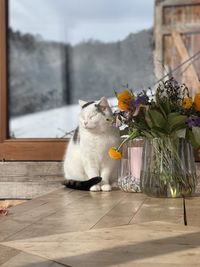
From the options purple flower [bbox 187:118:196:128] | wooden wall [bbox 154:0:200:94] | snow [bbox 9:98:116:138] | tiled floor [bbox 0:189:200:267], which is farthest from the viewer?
wooden wall [bbox 154:0:200:94]

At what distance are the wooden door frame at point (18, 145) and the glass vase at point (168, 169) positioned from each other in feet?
1.81

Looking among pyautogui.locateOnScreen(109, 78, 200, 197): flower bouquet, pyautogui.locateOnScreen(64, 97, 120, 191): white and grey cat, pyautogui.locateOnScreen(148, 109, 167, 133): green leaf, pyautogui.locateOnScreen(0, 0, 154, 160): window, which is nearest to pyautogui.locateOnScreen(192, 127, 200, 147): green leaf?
pyautogui.locateOnScreen(109, 78, 200, 197): flower bouquet

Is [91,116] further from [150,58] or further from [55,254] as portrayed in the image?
[55,254]

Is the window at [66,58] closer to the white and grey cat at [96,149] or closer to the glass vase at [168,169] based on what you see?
the white and grey cat at [96,149]

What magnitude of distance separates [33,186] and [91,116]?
453mm

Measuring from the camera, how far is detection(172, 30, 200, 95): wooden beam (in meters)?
2.42

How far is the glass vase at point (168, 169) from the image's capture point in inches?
67.9

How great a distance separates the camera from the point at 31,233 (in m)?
1.10

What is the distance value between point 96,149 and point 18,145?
0.41 metres

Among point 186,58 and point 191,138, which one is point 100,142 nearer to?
point 191,138

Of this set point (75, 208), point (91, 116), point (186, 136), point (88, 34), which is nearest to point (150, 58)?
point (88, 34)

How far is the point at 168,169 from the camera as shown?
1.73m

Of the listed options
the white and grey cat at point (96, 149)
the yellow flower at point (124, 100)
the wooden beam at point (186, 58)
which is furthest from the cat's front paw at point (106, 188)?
the wooden beam at point (186, 58)

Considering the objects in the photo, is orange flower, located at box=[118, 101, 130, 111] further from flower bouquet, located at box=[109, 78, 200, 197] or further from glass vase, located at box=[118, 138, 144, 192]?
glass vase, located at box=[118, 138, 144, 192]
